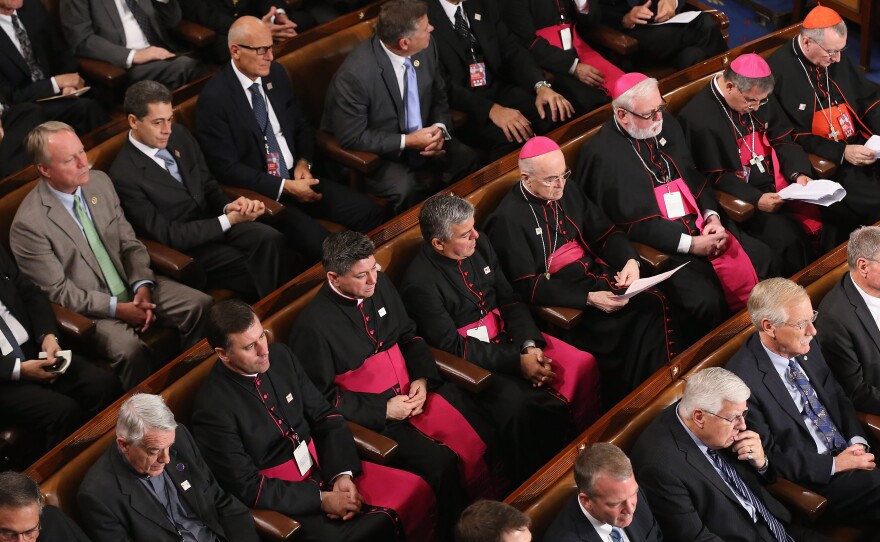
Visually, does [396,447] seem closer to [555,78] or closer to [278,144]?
[278,144]

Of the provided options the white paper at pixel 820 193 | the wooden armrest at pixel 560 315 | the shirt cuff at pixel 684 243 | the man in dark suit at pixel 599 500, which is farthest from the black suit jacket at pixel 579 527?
the white paper at pixel 820 193

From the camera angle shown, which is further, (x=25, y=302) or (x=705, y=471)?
(x=25, y=302)

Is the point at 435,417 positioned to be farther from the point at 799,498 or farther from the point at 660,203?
the point at 660,203

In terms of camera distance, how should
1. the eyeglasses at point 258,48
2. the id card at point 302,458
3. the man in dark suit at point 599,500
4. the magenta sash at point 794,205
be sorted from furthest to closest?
the magenta sash at point 794,205 → the eyeglasses at point 258,48 → the id card at point 302,458 → the man in dark suit at point 599,500

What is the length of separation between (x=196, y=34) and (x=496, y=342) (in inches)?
74.5

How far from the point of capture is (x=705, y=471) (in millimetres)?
2914

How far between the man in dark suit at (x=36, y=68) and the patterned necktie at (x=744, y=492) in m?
2.65

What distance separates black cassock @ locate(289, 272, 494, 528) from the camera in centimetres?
321

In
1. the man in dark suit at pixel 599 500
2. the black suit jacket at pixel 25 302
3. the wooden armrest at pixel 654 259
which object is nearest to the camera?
the man in dark suit at pixel 599 500

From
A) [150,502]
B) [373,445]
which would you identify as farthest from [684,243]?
[150,502]

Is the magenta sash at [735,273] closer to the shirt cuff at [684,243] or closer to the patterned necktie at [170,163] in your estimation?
the shirt cuff at [684,243]

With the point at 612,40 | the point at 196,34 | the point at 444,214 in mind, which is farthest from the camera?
the point at 612,40

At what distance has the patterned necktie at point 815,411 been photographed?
10.5ft

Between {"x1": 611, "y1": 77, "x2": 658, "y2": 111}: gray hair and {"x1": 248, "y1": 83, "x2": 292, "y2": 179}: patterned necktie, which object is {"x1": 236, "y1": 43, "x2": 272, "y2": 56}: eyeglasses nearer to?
{"x1": 248, "y1": 83, "x2": 292, "y2": 179}: patterned necktie
